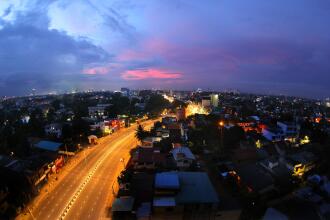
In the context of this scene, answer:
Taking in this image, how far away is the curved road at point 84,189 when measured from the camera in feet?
44.9

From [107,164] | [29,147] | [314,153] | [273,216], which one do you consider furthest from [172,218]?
[29,147]

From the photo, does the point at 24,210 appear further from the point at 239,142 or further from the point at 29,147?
the point at 239,142

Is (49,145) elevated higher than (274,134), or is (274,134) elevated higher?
(274,134)

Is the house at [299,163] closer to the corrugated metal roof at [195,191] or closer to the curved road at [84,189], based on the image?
the corrugated metal roof at [195,191]

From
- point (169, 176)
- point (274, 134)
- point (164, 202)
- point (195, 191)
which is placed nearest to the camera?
point (164, 202)

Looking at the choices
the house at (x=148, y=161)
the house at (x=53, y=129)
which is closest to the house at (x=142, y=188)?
the house at (x=148, y=161)

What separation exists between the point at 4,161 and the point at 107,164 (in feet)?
24.2

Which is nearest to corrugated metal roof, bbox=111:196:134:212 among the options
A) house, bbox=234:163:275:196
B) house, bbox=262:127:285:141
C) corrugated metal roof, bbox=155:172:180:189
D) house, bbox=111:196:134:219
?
house, bbox=111:196:134:219

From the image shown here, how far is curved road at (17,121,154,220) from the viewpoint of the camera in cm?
1369

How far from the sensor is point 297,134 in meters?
29.5

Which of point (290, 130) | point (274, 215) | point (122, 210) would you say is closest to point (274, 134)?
point (290, 130)

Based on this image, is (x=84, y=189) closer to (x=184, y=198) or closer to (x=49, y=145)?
(x=184, y=198)

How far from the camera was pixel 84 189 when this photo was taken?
16312 millimetres

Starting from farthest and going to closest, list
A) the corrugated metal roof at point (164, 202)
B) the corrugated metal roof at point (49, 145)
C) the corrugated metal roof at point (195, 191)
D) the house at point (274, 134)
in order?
the house at point (274, 134)
the corrugated metal roof at point (49, 145)
the corrugated metal roof at point (195, 191)
the corrugated metal roof at point (164, 202)
